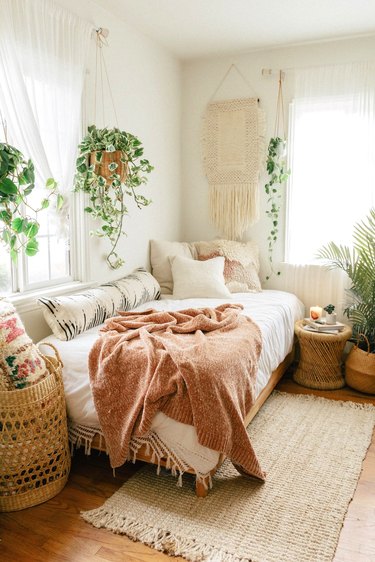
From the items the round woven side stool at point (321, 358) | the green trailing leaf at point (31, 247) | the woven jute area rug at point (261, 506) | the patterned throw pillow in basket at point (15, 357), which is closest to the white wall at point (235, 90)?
the round woven side stool at point (321, 358)

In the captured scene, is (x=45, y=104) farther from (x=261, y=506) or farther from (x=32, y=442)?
(x=261, y=506)

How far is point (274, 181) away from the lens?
3967mm

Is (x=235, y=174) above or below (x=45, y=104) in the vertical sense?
below

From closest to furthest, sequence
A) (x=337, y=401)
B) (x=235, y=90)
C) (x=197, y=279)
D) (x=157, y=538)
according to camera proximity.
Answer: (x=157, y=538), (x=337, y=401), (x=197, y=279), (x=235, y=90)

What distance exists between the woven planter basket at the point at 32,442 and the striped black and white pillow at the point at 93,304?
42 cm

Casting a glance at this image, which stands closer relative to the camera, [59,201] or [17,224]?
[17,224]

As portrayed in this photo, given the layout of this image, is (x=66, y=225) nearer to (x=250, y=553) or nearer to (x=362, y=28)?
(x=250, y=553)

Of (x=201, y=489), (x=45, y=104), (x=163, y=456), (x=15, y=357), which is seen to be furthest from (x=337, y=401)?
(x=45, y=104)

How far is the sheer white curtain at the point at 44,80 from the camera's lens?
2.32m

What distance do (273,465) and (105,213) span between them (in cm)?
181

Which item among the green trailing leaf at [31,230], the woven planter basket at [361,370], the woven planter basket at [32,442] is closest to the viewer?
the woven planter basket at [32,442]

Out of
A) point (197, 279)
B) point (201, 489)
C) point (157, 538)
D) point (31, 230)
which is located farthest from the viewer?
point (197, 279)

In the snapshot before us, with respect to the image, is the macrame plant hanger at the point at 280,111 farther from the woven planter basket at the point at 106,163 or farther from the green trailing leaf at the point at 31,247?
the green trailing leaf at the point at 31,247

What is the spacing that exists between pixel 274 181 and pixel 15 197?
2380 mm
